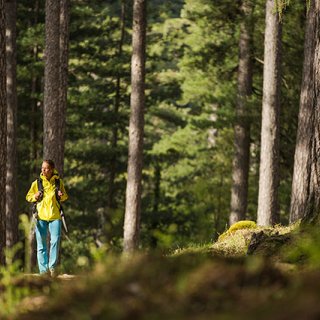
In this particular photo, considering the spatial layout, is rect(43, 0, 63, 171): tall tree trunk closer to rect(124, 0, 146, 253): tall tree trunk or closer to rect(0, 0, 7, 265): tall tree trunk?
rect(124, 0, 146, 253): tall tree trunk

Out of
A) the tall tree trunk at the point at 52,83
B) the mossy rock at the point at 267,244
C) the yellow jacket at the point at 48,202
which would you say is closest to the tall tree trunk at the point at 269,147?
the tall tree trunk at the point at 52,83

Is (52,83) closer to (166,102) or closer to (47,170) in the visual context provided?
(47,170)

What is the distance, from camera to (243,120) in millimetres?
20812

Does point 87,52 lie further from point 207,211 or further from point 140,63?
point 140,63

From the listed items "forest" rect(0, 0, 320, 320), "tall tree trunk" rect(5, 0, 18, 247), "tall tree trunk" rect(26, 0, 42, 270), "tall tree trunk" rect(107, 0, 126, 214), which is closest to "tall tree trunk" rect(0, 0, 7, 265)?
"forest" rect(0, 0, 320, 320)

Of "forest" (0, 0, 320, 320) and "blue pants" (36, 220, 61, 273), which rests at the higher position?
"forest" (0, 0, 320, 320)

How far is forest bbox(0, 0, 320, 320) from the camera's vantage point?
11.6 ft

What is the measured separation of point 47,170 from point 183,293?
7.03 meters

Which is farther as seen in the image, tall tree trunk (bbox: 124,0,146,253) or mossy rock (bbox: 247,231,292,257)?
tall tree trunk (bbox: 124,0,146,253)

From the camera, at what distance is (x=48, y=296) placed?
168 inches

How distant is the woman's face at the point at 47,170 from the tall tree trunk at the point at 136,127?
7828 millimetres

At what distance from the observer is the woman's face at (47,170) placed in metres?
10.1

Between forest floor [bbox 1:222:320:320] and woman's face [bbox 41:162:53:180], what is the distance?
5783mm

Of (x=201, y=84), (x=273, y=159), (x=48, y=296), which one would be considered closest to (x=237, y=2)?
(x=201, y=84)
